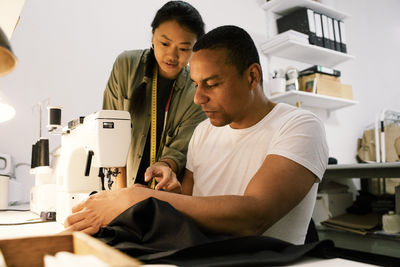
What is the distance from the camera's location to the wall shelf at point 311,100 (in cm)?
357

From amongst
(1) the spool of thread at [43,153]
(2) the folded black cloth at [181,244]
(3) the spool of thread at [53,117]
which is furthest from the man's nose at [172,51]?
(2) the folded black cloth at [181,244]

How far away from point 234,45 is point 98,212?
2.47 feet

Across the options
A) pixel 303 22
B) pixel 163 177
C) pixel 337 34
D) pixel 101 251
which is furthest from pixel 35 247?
pixel 337 34

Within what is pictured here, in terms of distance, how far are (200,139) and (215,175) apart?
8.2 inches

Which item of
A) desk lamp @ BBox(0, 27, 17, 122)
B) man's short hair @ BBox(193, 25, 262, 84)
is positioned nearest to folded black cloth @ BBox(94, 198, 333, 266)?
desk lamp @ BBox(0, 27, 17, 122)

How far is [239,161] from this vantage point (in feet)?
4.54

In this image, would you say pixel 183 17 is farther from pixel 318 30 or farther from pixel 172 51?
pixel 318 30

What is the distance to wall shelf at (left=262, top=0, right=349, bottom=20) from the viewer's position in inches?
148

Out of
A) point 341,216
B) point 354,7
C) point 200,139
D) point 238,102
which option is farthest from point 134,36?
point 354,7

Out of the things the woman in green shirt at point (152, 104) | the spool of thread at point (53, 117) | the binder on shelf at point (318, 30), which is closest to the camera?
the woman in green shirt at point (152, 104)

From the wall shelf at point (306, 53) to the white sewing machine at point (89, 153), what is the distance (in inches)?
105

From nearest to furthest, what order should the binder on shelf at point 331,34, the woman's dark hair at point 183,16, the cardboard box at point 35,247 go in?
1. the cardboard box at point 35,247
2. the woman's dark hair at point 183,16
3. the binder on shelf at point 331,34

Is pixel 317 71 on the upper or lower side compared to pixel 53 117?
upper

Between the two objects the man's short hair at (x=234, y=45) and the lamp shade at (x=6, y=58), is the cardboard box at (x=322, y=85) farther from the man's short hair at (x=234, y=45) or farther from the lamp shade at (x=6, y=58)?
the lamp shade at (x=6, y=58)
